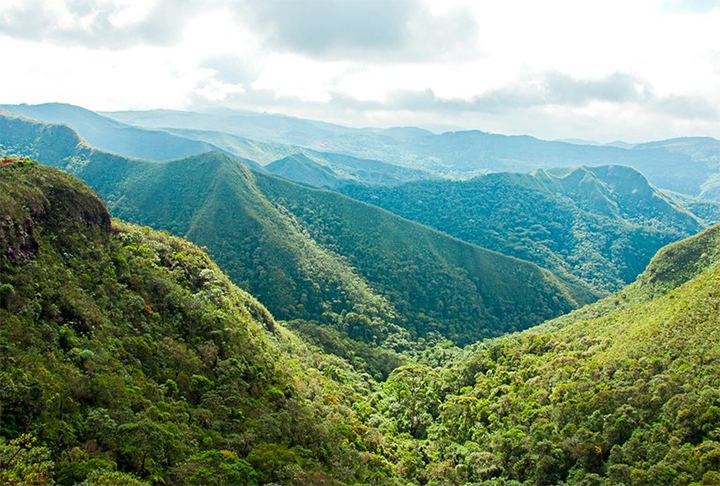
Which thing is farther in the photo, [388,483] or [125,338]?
[388,483]

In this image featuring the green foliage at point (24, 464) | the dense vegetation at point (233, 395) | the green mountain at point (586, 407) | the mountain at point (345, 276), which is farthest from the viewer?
the mountain at point (345, 276)

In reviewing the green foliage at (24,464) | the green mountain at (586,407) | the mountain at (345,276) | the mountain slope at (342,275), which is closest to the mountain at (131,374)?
the green foliage at (24,464)

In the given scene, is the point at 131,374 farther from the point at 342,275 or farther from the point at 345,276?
the point at 345,276

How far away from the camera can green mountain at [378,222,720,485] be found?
45719 mm

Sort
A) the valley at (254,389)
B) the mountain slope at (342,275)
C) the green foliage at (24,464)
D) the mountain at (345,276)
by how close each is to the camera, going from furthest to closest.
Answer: the mountain slope at (342,275) < the mountain at (345,276) < the valley at (254,389) < the green foliage at (24,464)

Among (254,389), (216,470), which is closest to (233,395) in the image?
(254,389)

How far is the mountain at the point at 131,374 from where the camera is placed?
106 feet

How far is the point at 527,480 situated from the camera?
51.3 metres

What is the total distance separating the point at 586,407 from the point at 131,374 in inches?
1837

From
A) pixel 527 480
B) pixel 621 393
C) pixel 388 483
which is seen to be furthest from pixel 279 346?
pixel 621 393

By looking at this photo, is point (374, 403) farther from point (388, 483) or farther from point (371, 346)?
point (371, 346)

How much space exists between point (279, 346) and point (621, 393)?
5095 centimetres

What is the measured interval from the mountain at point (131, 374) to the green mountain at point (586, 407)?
11579 millimetres

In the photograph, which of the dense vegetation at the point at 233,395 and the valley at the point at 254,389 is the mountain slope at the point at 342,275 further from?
the dense vegetation at the point at 233,395
